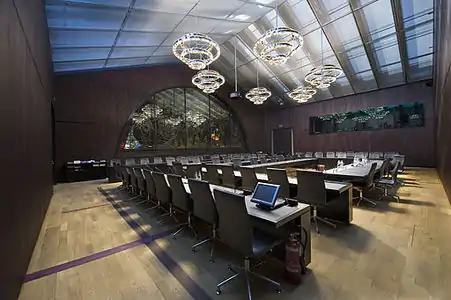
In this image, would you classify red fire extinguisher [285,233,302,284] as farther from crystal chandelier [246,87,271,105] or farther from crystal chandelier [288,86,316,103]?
crystal chandelier [288,86,316,103]

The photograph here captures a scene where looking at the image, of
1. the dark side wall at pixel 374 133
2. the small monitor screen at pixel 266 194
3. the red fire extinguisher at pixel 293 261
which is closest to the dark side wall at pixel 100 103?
the dark side wall at pixel 374 133

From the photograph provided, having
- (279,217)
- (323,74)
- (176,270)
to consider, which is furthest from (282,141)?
(279,217)

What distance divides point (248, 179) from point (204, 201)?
1963mm

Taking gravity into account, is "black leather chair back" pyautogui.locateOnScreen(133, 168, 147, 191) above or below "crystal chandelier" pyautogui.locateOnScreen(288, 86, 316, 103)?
below

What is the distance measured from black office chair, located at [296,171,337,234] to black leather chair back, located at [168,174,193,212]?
1714mm

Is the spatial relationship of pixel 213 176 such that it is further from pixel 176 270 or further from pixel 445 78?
pixel 445 78

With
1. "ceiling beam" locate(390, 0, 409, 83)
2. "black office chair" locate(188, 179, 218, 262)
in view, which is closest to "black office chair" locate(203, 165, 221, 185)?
"black office chair" locate(188, 179, 218, 262)

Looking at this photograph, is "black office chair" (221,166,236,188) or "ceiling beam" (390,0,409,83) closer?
"black office chair" (221,166,236,188)

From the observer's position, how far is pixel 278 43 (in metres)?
5.32

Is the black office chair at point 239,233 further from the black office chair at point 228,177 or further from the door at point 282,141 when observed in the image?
the door at point 282,141

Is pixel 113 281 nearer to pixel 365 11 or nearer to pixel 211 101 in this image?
pixel 365 11

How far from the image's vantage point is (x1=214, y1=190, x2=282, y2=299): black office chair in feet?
6.14

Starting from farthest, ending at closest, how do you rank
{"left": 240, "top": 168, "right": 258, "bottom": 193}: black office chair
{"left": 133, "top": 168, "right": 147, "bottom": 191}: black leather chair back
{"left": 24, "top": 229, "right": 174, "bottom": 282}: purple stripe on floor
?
{"left": 133, "top": 168, "right": 147, "bottom": 191}: black leather chair back < {"left": 240, "top": 168, "right": 258, "bottom": 193}: black office chair < {"left": 24, "top": 229, "right": 174, "bottom": 282}: purple stripe on floor

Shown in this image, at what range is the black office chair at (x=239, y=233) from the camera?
187 centimetres
